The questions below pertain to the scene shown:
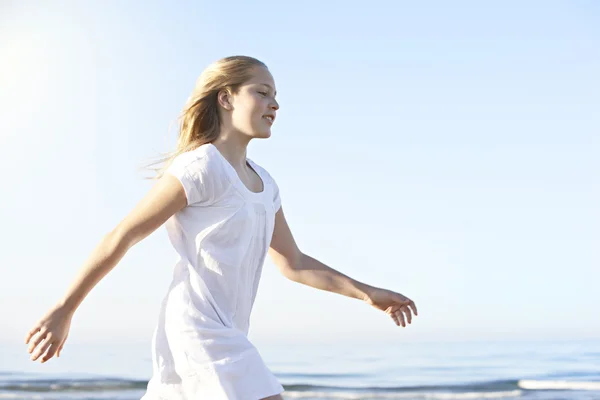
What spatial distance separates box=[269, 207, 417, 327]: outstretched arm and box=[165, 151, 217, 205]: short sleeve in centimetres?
61

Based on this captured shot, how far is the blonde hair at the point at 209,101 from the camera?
2.92 metres

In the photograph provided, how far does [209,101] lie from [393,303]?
0.99 metres

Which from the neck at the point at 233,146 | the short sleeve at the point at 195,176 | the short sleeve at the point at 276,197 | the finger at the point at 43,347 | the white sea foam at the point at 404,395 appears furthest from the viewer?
the white sea foam at the point at 404,395

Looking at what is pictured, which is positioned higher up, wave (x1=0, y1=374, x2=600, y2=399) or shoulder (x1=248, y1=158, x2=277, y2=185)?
shoulder (x1=248, y1=158, x2=277, y2=185)

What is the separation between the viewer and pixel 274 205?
3035 mm

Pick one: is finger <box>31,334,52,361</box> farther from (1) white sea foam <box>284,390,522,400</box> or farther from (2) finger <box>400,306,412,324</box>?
(1) white sea foam <box>284,390,522,400</box>

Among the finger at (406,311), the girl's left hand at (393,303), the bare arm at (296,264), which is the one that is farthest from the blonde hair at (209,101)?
the finger at (406,311)

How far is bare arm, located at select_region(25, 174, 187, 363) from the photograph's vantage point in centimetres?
237

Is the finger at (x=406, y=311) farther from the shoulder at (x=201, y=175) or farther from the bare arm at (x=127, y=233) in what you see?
the bare arm at (x=127, y=233)

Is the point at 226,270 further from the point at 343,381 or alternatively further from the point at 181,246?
the point at 343,381

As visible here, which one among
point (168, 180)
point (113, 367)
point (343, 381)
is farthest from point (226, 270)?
point (113, 367)

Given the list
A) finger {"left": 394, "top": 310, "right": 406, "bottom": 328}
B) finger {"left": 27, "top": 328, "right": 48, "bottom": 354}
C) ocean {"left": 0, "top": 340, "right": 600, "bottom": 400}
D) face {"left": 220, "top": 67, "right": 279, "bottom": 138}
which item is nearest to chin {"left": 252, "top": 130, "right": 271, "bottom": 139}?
face {"left": 220, "top": 67, "right": 279, "bottom": 138}

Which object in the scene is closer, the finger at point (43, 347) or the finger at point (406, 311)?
the finger at point (43, 347)

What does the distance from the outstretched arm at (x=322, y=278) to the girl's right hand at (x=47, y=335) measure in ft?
3.40
